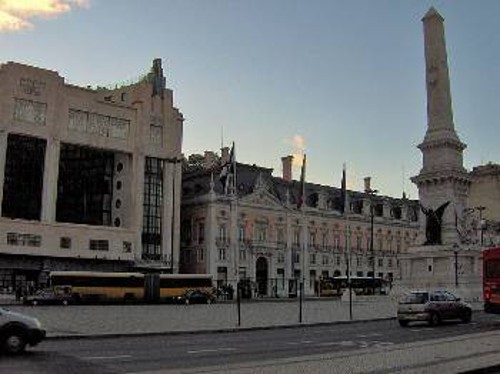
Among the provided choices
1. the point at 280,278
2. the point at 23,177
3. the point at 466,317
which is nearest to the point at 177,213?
the point at 280,278

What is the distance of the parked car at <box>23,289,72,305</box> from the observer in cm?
5643

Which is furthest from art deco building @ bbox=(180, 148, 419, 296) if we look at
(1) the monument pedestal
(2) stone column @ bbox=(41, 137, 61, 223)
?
(1) the monument pedestal

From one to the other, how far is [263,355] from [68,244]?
64.8m

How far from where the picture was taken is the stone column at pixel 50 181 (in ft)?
261

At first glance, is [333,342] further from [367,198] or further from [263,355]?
[367,198]

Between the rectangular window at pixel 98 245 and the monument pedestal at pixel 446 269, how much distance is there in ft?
131

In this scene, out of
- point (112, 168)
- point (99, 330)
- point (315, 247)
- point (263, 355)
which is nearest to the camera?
point (263, 355)

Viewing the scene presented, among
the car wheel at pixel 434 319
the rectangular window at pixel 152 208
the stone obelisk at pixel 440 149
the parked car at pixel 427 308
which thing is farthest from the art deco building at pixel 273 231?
the car wheel at pixel 434 319

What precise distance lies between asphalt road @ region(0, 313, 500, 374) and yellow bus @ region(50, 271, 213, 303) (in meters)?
34.3

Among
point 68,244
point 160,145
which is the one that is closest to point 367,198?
point 160,145

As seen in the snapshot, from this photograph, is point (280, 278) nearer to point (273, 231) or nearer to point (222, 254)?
point (273, 231)

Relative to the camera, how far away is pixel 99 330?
27.1 m

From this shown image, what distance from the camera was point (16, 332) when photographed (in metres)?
17.4

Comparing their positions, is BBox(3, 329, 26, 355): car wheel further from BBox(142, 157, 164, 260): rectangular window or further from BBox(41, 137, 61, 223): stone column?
BBox(142, 157, 164, 260): rectangular window
